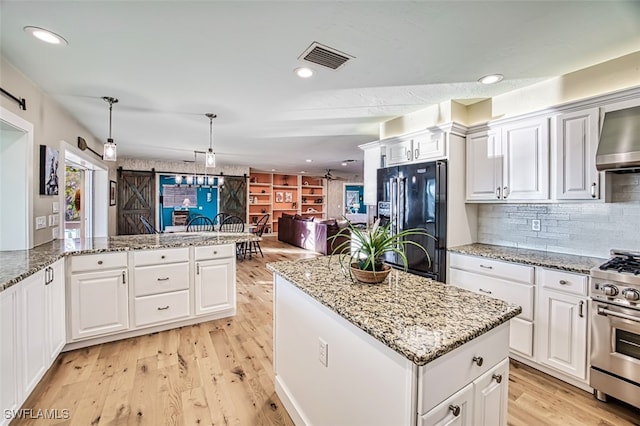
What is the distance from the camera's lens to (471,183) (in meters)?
3.01

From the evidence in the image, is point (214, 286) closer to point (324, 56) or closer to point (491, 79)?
point (324, 56)

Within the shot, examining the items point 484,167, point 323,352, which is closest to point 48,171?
point 323,352

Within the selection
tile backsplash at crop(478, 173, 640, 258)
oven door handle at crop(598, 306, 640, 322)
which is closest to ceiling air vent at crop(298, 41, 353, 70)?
tile backsplash at crop(478, 173, 640, 258)

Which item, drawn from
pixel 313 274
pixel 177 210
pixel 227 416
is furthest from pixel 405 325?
pixel 177 210

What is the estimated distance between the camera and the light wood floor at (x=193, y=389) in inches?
71.0

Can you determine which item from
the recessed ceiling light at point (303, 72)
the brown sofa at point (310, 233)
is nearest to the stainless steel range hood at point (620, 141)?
the recessed ceiling light at point (303, 72)

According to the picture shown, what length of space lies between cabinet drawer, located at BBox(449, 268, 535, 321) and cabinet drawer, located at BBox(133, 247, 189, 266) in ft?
8.97

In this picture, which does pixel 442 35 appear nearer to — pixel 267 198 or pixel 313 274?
pixel 313 274

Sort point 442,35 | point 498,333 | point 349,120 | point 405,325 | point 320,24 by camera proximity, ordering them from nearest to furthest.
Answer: point 405,325, point 498,333, point 320,24, point 442,35, point 349,120

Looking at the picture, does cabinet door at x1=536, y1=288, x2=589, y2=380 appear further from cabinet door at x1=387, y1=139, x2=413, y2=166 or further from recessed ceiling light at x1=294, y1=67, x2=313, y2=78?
recessed ceiling light at x1=294, y1=67, x2=313, y2=78

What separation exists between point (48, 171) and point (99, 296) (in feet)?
4.27

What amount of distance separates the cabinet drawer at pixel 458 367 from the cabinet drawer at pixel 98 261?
2.82m

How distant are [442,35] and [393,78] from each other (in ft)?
2.14

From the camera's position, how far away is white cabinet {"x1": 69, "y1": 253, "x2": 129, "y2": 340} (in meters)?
2.53
